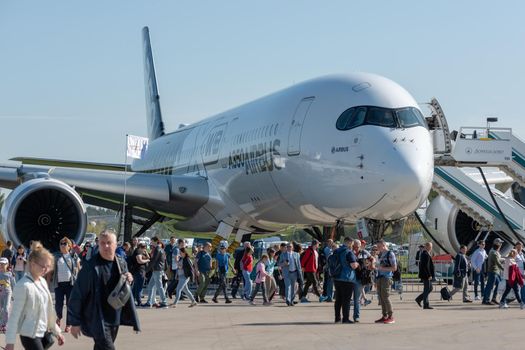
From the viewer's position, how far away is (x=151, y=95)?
40.7 meters

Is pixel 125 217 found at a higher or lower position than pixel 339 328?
higher

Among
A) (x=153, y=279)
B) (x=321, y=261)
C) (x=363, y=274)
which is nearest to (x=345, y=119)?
(x=363, y=274)

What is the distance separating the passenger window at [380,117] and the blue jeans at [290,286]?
365 cm

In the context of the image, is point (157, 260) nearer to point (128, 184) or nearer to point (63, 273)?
point (128, 184)

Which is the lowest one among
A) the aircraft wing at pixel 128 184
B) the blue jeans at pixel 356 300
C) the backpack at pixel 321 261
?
the blue jeans at pixel 356 300

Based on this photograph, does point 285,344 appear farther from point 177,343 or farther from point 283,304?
point 283,304

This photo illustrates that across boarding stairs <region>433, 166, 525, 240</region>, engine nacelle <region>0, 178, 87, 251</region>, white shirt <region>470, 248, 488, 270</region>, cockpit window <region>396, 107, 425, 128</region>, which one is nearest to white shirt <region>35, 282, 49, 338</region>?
cockpit window <region>396, 107, 425, 128</region>

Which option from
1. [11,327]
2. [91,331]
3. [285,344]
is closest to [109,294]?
[91,331]

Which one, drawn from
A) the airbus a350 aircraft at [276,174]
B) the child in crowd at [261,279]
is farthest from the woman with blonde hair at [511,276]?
the child in crowd at [261,279]

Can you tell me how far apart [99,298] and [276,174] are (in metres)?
12.9

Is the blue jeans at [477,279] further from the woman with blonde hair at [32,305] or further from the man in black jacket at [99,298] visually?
the woman with blonde hair at [32,305]

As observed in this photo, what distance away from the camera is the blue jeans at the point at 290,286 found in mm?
19902

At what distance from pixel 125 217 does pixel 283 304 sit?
27.2ft

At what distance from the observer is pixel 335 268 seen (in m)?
15.8
